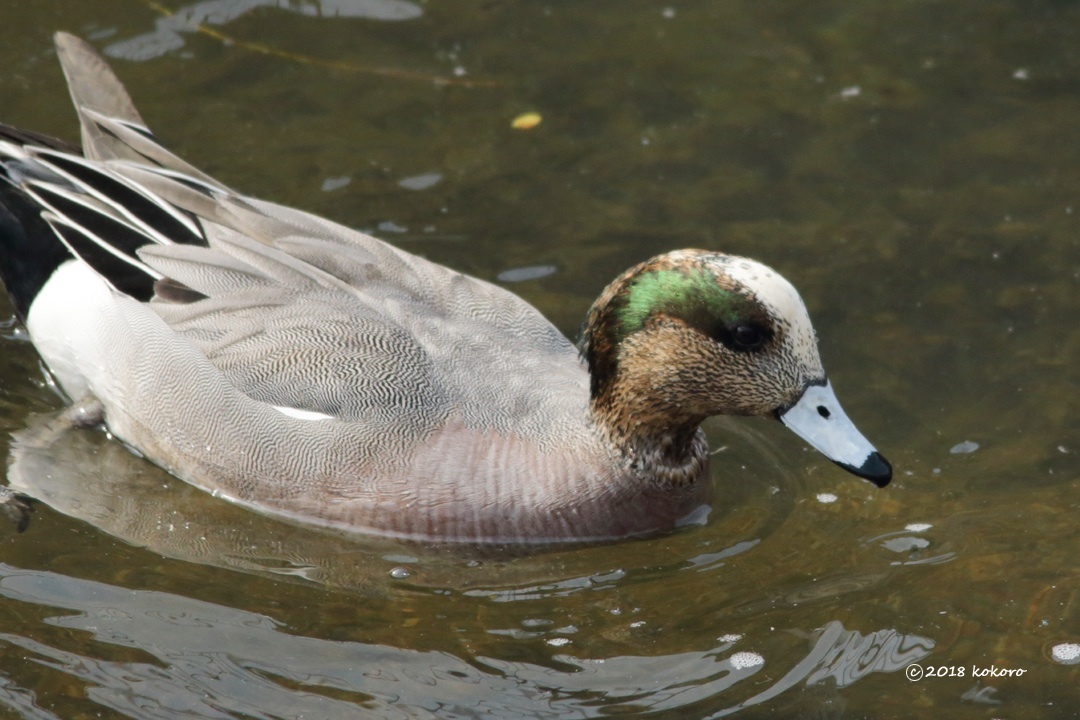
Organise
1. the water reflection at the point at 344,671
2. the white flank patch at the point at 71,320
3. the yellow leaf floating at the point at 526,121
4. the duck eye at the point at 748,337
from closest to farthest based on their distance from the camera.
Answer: the water reflection at the point at 344,671 → the duck eye at the point at 748,337 → the white flank patch at the point at 71,320 → the yellow leaf floating at the point at 526,121

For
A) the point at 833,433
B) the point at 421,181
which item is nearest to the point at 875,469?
the point at 833,433

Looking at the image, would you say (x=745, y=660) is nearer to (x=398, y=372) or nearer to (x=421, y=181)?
(x=398, y=372)

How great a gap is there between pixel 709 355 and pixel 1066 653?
4.50 ft

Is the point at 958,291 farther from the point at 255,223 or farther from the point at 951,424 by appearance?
the point at 255,223

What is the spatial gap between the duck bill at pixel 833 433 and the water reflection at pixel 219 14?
3841 millimetres

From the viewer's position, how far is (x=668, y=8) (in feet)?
25.0

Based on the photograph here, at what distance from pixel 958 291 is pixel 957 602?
5.86ft

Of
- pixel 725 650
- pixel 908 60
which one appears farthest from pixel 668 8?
pixel 725 650

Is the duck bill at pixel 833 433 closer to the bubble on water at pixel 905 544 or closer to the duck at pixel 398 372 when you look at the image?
the duck at pixel 398 372

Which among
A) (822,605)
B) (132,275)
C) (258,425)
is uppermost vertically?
(132,275)

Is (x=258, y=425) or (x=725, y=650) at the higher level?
(x=258, y=425)

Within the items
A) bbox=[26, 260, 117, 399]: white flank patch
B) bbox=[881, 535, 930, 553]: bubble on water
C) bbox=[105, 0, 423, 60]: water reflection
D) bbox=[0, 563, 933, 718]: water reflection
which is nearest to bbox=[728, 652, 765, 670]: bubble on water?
bbox=[0, 563, 933, 718]: water reflection

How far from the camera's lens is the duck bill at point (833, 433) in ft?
14.2

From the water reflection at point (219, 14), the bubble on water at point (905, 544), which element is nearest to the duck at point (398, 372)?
the bubble on water at point (905, 544)
